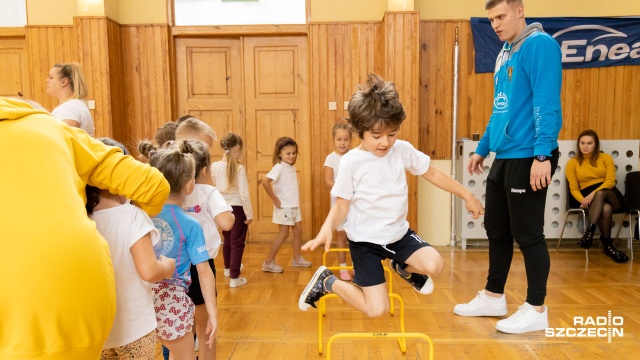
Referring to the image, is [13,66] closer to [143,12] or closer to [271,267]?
[143,12]

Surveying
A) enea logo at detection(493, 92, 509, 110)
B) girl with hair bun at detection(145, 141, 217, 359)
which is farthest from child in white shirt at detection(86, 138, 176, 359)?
enea logo at detection(493, 92, 509, 110)

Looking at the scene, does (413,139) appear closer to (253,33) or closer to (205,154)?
(253,33)

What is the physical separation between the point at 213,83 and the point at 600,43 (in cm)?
437

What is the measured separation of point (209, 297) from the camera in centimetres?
171

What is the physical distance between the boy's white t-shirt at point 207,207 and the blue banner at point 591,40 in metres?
4.10

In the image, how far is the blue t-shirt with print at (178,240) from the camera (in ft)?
5.48

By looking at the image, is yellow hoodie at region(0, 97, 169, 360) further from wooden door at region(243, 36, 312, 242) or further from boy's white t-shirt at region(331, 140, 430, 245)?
wooden door at region(243, 36, 312, 242)

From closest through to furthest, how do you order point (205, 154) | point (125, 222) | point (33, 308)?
point (33, 308) < point (125, 222) < point (205, 154)

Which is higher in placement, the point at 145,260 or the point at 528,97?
the point at 528,97

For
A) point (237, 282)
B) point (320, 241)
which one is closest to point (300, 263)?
point (237, 282)

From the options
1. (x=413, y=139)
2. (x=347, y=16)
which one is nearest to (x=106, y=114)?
(x=347, y=16)

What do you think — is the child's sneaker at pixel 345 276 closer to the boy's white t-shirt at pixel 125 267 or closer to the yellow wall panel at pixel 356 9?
the boy's white t-shirt at pixel 125 267

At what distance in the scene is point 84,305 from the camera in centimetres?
106

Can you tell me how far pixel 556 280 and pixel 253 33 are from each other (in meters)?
3.99
